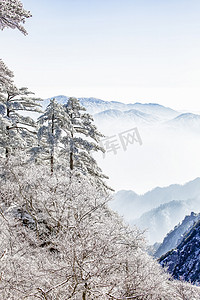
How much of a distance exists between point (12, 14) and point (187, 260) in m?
108

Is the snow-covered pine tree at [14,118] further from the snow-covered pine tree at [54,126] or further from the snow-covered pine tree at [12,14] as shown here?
the snow-covered pine tree at [12,14]

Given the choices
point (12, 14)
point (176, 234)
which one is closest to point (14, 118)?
point (12, 14)

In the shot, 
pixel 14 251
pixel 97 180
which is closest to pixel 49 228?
pixel 14 251

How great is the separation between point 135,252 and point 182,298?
642 cm

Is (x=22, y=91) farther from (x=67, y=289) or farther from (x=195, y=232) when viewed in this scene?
(x=195, y=232)

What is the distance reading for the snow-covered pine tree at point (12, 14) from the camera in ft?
23.1

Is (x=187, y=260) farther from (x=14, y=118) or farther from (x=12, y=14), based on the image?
(x=12, y=14)

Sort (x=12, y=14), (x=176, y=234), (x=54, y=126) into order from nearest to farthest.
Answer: (x=12, y=14) < (x=54, y=126) < (x=176, y=234)

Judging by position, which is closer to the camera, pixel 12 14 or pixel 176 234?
pixel 12 14

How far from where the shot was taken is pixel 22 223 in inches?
660

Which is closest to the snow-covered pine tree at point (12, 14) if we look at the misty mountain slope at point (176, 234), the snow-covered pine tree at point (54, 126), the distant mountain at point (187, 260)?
the snow-covered pine tree at point (54, 126)

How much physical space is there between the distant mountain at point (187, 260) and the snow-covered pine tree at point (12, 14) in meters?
93.2

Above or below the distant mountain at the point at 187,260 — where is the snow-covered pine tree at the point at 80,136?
above

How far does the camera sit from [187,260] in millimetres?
93250
